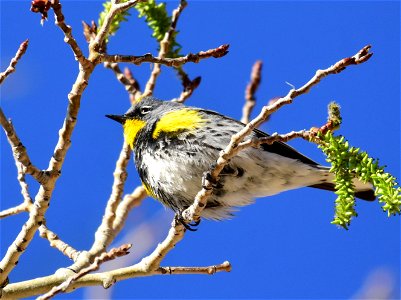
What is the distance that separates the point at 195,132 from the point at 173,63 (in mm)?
1254

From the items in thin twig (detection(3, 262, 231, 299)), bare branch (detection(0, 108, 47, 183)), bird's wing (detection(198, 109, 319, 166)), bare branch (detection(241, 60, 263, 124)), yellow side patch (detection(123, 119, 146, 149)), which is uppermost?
bare branch (detection(241, 60, 263, 124))

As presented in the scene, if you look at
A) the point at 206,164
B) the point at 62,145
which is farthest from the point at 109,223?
the point at 62,145

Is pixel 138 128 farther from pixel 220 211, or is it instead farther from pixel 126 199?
pixel 220 211

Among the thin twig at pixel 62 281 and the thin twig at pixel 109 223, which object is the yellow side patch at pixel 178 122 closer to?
the thin twig at pixel 109 223

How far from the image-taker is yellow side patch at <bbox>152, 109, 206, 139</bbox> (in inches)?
201

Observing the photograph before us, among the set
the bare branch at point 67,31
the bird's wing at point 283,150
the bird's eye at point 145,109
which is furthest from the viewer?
the bird's eye at point 145,109

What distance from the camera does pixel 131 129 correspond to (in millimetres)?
5812

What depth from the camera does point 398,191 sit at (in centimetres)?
290

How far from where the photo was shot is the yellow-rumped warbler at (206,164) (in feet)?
16.5

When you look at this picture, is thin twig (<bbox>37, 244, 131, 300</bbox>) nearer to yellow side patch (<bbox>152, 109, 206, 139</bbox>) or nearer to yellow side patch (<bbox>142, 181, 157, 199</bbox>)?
yellow side patch (<bbox>152, 109, 206, 139</bbox>)

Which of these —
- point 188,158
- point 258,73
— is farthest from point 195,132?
point 258,73

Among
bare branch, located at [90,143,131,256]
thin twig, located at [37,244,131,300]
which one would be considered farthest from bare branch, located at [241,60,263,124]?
thin twig, located at [37,244,131,300]

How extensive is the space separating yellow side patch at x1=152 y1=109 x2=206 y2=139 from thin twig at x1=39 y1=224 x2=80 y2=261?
1.15 metres

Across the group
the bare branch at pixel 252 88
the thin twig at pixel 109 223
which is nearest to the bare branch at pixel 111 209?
the thin twig at pixel 109 223
